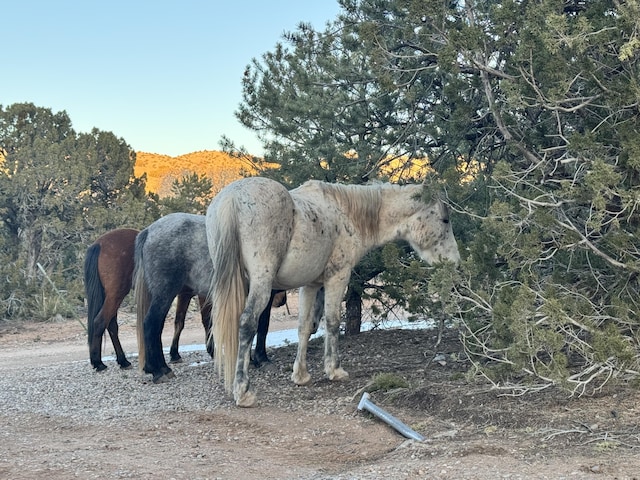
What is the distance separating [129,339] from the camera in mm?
15055

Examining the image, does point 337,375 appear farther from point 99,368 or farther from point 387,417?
point 99,368

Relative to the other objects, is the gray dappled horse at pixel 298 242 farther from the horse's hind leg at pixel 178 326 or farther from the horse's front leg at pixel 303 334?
the horse's hind leg at pixel 178 326

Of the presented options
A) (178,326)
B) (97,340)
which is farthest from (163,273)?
(178,326)

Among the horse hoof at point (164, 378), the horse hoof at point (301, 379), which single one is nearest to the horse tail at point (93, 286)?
the horse hoof at point (164, 378)

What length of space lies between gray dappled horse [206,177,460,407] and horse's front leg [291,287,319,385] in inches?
0.4

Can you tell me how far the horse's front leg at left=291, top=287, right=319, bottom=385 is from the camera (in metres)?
7.21

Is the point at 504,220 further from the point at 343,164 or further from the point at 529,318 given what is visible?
the point at 343,164

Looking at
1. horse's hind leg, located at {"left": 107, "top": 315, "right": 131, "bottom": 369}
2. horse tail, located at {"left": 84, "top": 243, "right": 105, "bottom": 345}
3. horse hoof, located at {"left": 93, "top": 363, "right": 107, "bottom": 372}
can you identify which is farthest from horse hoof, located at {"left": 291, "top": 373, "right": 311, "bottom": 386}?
horse tail, located at {"left": 84, "top": 243, "right": 105, "bottom": 345}

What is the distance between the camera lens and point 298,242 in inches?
264

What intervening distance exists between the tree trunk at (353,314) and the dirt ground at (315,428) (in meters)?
1.23

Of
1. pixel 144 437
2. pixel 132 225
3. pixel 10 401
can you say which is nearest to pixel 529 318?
pixel 144 437

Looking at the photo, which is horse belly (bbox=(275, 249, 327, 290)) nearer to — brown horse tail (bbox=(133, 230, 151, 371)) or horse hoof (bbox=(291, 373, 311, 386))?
horse hoof (bbox=(291, 373, 311, 386))

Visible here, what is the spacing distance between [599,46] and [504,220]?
1.47 metres

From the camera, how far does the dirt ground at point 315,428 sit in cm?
427
